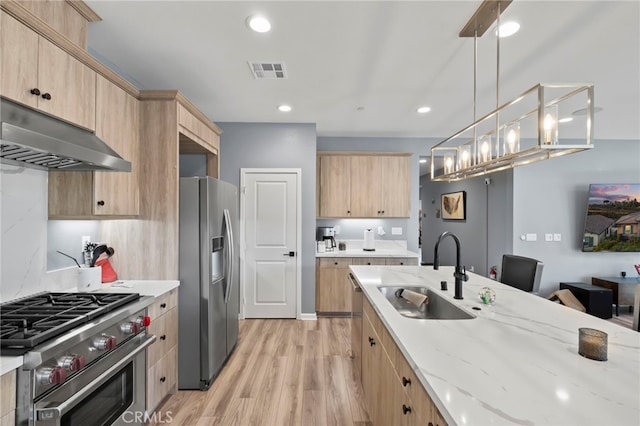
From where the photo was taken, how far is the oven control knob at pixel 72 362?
1.30m

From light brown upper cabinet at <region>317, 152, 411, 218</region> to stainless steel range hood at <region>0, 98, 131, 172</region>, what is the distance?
3.11m

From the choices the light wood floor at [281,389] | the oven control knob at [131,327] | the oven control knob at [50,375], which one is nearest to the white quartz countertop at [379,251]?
the light wood floor at [281,389]

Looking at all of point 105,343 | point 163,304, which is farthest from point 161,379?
point 105,343

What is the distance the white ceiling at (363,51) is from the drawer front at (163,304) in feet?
6.29

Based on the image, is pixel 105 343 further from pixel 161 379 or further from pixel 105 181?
pixel 105 181

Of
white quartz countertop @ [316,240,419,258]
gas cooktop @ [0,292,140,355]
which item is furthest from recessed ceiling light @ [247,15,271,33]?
white quartz countertop @ [316,240,419,258]

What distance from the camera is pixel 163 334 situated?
225 cm

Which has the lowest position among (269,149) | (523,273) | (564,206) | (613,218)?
(523,273)

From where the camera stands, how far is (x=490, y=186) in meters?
5.43

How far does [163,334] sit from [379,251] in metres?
3.27

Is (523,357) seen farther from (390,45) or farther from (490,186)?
(490,186)

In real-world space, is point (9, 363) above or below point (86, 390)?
above

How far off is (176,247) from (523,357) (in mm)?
2368

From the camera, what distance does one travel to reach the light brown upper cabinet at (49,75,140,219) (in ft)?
6.43
